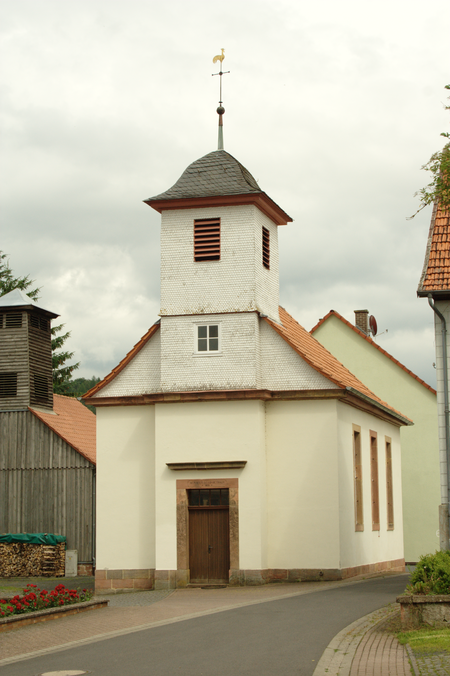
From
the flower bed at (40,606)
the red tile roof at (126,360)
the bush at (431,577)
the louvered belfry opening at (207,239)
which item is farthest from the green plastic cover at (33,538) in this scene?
the bush at (431,577)

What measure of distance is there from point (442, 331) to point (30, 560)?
19.8m

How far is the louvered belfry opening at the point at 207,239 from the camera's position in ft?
75.7

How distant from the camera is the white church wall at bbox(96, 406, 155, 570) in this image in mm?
22625

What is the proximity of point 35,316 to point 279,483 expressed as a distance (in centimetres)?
1678

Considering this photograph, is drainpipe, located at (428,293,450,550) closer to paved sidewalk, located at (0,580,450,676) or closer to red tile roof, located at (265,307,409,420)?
paved sidewalk, located at (0,580,450,676)

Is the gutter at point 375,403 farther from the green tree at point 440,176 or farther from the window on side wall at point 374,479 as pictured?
the green tree at point 440,176

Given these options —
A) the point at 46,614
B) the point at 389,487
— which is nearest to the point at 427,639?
the point at 46,614

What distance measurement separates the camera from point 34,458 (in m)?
33.8

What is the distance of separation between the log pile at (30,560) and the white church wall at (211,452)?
11545 millimetres

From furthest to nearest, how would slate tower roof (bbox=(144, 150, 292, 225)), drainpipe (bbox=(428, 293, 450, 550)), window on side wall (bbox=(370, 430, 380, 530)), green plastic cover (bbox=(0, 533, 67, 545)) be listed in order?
green plastic cover (bbox=(0, 533, 67, 545)) < window on side wall (bbox=(370, 430, 380, 530)) < slate tower roof (bbox=(144, 150, 292, 225)) < drainpipe (bbox=(428, 293, 450, 550))

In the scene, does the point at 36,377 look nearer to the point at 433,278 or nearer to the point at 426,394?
the point at 426,394

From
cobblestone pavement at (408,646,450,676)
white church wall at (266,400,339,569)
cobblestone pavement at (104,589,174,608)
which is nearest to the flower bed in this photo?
cobblestone pavement at (104,589,174,608)

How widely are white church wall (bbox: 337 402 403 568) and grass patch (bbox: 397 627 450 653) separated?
1009 centimetres

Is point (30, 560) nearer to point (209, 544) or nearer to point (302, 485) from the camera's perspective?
point (209, 544)
